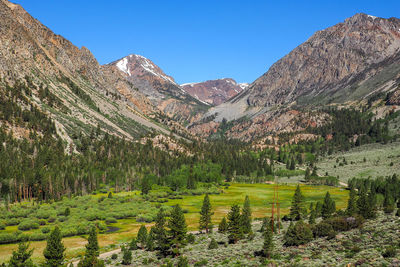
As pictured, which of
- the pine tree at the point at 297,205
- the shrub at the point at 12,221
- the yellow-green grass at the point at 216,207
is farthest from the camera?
the shrub at the point at 12,221

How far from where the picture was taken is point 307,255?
5516 centimetres

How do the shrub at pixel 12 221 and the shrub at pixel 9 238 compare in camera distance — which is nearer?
the shrub at pixel 9 238

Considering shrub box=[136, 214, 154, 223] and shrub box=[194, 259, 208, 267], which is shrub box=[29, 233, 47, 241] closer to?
shrub box=[136, 214, 154, 223]

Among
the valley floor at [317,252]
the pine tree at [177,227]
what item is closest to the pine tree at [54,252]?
Result: the valley floor at [317,252]

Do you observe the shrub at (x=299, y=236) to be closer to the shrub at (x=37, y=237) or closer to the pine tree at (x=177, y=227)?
the pine tree at (x=177, y=227)

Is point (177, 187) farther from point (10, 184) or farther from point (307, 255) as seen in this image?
point (307, 255)

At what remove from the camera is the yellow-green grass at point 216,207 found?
77312 mm

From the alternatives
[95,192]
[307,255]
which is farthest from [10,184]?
[307,255]

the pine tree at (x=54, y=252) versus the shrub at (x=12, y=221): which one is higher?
the pine tree at (x=54, y=252)

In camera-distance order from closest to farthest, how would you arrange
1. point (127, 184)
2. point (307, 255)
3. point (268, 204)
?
point (307, 255) < point (268, 204) < point (127, 184)

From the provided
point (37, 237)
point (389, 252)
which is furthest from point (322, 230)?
point (37, 237)

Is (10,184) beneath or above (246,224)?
above

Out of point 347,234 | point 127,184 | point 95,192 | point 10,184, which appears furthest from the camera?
point 127,184

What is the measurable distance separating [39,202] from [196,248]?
89140 mm
